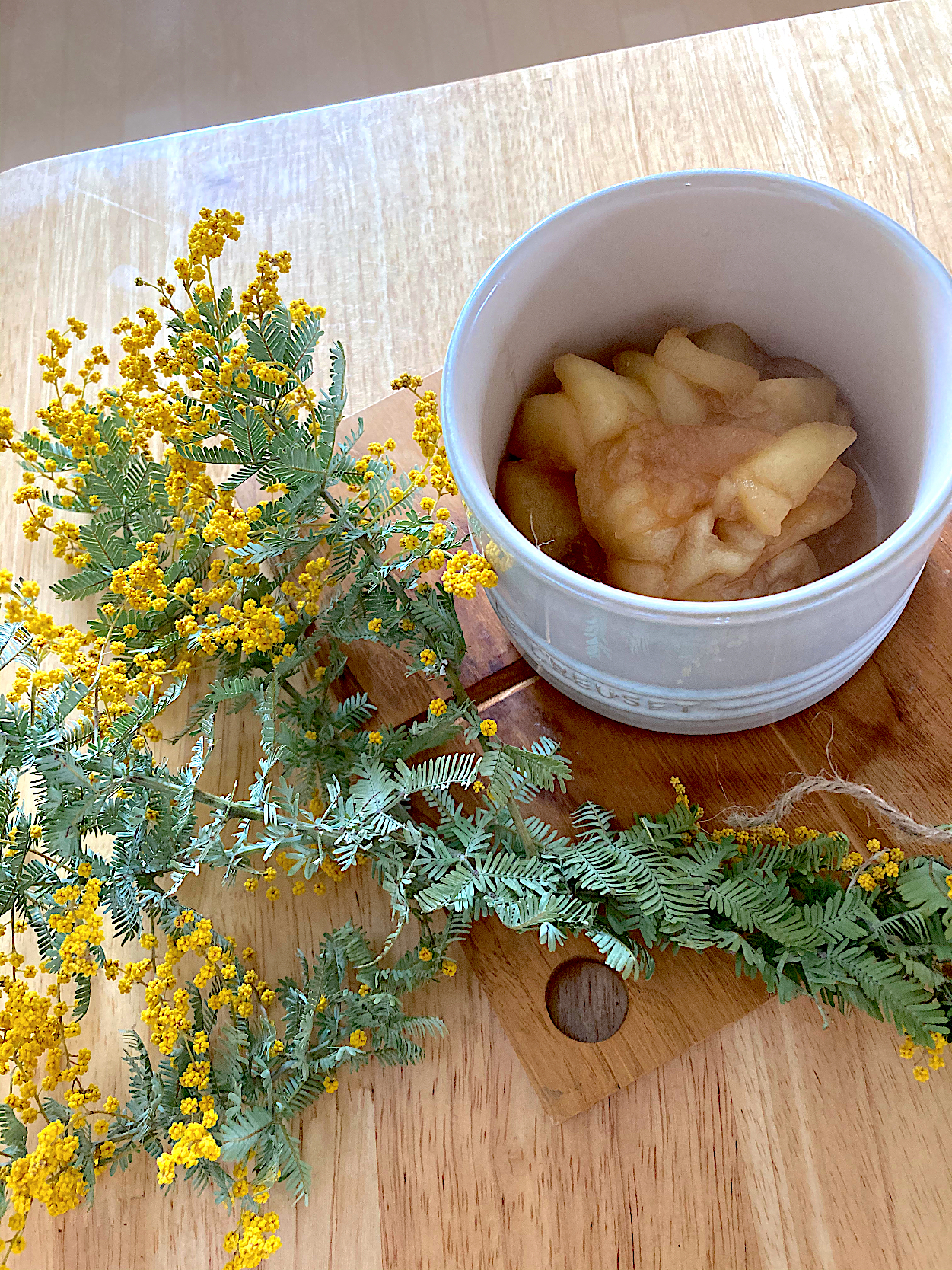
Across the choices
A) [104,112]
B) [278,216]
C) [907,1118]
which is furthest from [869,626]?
[104,112]

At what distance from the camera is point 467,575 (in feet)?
1.53

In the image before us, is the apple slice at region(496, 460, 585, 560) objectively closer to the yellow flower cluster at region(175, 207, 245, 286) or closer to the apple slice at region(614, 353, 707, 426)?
the apple slice at region(614, 353, 707, 426)

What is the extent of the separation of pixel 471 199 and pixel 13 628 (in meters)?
0.44

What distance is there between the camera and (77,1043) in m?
0.57

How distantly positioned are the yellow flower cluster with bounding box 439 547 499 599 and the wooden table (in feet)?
0.43

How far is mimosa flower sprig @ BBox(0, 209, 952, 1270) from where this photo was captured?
1.59 ft

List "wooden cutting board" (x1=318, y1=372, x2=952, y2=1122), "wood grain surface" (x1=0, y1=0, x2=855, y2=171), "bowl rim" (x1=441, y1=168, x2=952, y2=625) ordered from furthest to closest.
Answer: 1. "wood grain surface" (x1=0, y1=0, x2=855, y2=171)
2. "wooden cutting board" (x1=318, y1=372, x2=952, y2=1122)
3. "bowl rim" (x1=441, y1=168, x2=952, y2=625)

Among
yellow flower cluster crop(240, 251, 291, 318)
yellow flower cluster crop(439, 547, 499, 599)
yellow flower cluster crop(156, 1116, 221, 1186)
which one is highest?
yellow flower cluster crop(240, 251, 291, 318)

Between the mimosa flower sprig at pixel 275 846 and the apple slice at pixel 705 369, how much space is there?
122 mm

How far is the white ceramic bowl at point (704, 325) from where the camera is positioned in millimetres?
443

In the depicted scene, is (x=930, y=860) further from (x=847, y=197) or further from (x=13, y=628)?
(x=13, y=628)

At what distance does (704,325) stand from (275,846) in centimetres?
33

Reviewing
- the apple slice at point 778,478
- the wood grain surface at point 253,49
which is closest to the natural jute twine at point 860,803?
the apple slice at point 778,478

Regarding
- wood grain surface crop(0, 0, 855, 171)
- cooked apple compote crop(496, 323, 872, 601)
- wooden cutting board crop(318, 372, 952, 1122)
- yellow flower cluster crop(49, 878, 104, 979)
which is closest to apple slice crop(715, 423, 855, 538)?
cooked apple compote crop(496, 323, 872, 601)
